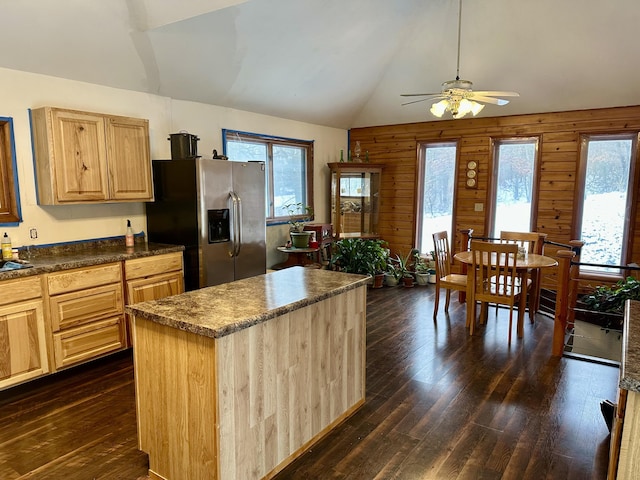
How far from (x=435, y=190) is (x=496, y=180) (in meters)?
0.86

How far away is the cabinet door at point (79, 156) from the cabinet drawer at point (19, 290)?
2.30ft

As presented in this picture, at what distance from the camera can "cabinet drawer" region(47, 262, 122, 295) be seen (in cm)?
308

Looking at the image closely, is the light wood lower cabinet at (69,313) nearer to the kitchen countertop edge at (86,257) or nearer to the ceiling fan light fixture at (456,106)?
the kitchen countertop edge at (86,257)

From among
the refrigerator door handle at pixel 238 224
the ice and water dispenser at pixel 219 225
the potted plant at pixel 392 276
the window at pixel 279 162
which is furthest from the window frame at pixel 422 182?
the ice and water dispenser at pixel 219 225

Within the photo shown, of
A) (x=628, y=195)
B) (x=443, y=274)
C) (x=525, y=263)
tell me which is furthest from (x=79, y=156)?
(x=628, y=195)

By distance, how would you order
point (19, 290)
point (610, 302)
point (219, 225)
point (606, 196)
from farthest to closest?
point (606, 196)
point (610, 302)
point (219, 225)
point (19, 290)

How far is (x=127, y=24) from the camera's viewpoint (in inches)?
128

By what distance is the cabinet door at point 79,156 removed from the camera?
3.28 m

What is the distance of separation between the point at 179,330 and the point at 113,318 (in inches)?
73.7

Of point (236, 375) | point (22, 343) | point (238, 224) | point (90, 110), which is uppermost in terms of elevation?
point (90, 110)

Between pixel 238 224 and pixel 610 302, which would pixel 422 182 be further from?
pixel 238 224

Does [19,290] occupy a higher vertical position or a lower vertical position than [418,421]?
higher

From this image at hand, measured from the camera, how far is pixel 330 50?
15.5 feet

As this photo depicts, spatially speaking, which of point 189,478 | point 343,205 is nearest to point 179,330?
point 189,478
